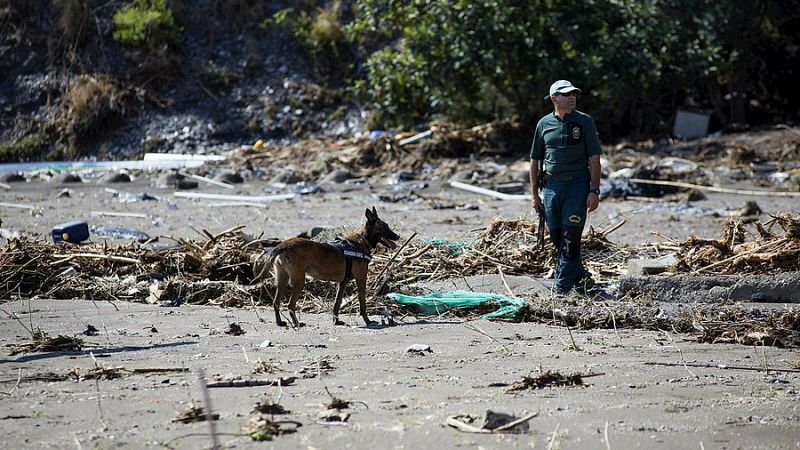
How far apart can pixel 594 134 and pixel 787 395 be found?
371 cm

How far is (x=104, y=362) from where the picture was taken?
7.04 metres

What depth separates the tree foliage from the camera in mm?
22453

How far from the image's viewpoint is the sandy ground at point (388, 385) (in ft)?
17.4

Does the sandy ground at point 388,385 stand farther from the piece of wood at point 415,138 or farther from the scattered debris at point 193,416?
the piece of wood at point 415,138

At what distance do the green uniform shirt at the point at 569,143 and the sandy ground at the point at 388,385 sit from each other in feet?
5.26

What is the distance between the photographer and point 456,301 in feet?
30.2

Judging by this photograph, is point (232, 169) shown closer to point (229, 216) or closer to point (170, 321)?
point (229, 216)

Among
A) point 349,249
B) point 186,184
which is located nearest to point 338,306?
point 349,249

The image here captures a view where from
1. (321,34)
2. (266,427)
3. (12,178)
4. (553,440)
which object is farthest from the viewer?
(321,34)

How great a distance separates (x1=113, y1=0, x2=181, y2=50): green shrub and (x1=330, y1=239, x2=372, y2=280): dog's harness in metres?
23.0

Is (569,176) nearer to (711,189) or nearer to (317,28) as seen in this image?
(711,189)

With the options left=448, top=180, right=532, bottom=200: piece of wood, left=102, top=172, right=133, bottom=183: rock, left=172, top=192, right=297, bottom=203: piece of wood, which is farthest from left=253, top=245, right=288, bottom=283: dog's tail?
left=102, top=172, right=133, bottom=183: rock

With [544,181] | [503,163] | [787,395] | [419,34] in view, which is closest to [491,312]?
[544,181]

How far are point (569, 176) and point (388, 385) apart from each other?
12.1ft
